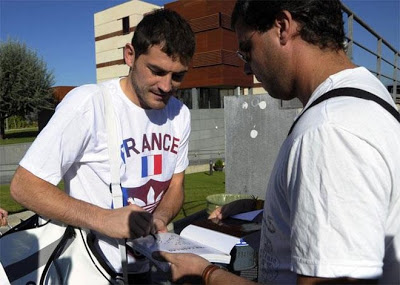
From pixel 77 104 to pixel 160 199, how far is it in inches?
32.7

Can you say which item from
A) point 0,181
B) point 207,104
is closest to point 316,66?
point 0,181

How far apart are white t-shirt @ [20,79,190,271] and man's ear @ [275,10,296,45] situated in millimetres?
1053

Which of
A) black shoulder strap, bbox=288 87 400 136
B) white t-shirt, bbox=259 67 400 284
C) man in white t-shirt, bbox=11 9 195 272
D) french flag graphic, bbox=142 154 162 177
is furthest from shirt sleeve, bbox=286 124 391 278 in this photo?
french flag graphic, bbox=142 154 162 177

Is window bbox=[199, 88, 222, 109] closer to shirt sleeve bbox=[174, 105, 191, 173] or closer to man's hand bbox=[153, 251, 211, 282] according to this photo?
shirt sleeve bbox=[174, 105, 191, 173]

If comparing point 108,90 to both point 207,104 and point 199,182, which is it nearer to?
point 199,182

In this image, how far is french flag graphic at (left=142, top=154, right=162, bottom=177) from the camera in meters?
2.11

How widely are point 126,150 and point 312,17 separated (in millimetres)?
1236

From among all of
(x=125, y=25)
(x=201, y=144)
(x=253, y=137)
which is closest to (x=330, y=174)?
(x=253, y=137)

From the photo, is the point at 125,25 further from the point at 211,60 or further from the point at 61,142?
the point at 61,142

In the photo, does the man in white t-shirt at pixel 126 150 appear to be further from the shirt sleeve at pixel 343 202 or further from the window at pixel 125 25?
the window at pixel 125 25

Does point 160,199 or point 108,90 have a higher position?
point 108,90

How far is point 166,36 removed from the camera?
204cm

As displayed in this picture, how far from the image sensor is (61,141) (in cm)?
174

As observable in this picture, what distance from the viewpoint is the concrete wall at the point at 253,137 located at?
4.07 m
